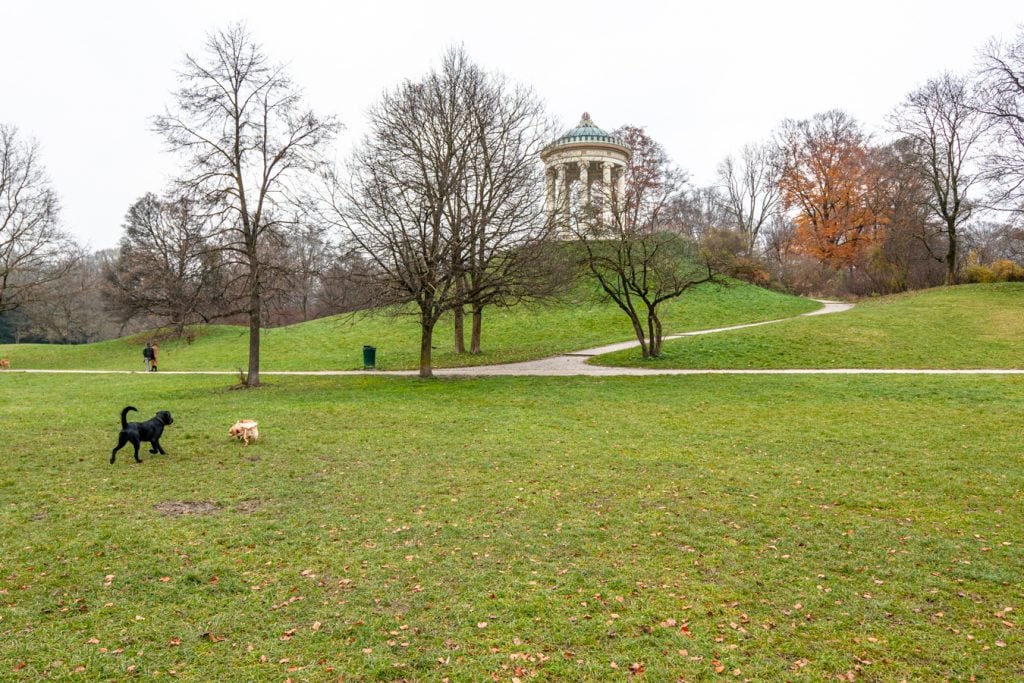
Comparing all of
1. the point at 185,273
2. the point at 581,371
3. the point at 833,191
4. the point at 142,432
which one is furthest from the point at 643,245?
the point at 833,191

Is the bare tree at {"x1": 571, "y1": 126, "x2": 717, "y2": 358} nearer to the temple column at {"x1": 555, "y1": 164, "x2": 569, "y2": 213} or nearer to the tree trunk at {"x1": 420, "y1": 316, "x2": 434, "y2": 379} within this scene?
the temple column at {"x1": 555, "y1": 164, "x2": 569, "y2": 213}

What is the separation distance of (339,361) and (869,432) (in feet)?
84.3

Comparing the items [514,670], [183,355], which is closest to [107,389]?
[183,355]

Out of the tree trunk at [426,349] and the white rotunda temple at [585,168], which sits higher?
the white rotunda temple at [585,168]

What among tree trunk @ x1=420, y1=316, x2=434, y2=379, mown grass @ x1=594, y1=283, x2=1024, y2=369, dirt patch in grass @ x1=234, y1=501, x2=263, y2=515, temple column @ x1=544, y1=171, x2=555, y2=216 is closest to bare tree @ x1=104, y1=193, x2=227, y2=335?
tree trunk @ x1=420, y1=316, x2=434, y2=379

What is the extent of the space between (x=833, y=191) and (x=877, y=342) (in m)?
28.3

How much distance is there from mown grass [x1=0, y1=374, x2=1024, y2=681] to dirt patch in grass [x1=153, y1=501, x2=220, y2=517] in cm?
5

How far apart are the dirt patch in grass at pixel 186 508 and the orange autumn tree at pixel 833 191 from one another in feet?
159

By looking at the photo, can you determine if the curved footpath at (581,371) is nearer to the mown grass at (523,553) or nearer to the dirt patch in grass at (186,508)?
the mown grass at (523,553)

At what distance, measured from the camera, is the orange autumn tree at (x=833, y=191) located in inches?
1825

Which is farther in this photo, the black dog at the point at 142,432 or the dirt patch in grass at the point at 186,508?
the black dog at the point at 142,432

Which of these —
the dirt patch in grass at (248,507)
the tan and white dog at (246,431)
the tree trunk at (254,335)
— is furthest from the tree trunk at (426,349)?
the dirt patch in grass at (248,507)

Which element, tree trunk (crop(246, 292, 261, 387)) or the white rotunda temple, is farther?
the white rotunda temple

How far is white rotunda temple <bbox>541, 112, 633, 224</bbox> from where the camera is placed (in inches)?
832
